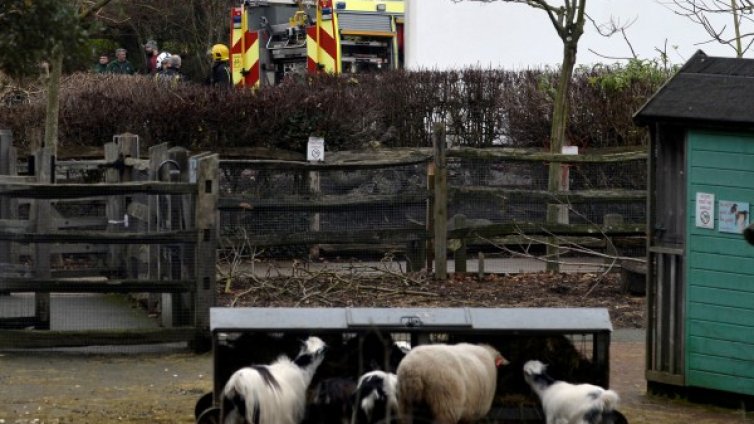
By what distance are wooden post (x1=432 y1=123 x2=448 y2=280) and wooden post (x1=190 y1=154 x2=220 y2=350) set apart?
3422 mm

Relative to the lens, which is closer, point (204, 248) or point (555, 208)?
point (204, 248)

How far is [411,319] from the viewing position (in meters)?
8.20

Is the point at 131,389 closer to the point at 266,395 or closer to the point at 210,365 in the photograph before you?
the point at 210,365

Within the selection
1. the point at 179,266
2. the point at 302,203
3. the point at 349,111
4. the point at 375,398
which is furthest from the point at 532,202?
the point at 375,398

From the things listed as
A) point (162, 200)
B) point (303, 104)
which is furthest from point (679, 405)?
point (303, 104)

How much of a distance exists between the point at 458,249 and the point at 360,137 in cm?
368

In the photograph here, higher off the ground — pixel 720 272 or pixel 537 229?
pixel 537 229

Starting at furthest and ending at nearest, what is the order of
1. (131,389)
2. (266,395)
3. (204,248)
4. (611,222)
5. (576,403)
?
(611,222) < (204,248) < (131,389) < (576,403) < (266,395)

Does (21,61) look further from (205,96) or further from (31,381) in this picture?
(205,96)

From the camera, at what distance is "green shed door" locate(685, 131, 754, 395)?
9.46 m

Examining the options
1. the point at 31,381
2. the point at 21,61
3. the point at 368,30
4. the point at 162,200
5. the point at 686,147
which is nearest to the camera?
the point at 21,61

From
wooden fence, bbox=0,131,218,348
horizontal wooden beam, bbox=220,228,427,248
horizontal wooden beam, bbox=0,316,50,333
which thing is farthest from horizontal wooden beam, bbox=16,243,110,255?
horizontal wooden beam, bbox=220,228,427,248

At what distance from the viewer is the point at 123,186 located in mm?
11648

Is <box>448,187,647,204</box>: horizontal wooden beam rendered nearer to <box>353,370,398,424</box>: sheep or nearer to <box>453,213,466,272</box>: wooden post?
<box>453,213,466,272</box>: wooden post
